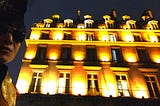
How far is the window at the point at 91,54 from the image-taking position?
20419mm

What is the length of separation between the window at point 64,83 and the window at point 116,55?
4.83 m

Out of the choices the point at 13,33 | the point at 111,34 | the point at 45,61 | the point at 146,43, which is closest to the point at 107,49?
the point at 111,34

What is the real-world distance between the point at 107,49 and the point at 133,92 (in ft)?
17.9

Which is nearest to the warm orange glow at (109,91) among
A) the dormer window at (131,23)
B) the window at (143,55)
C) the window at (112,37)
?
the window at (143,55)

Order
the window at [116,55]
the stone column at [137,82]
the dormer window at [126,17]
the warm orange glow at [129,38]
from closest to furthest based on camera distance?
the stone column at [137,82] → the window at [116,55] → the warm orange glow at [129,38] → the dormer window at [126,17]

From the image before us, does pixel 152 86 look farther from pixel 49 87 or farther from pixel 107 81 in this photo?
pixel 49 87

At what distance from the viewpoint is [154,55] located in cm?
2105

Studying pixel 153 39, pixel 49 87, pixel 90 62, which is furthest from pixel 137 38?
pixel 49 87

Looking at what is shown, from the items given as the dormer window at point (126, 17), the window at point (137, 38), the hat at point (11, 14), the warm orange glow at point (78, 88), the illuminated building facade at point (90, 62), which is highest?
the dormer window at point (126, 17)

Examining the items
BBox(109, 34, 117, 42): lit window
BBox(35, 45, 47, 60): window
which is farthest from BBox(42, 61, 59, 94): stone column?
BBox(109, 34, 117, 42): lit window

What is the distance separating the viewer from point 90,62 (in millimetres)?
19656

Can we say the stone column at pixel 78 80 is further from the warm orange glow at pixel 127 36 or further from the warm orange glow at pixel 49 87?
the warm orange glow at pixel 127 36

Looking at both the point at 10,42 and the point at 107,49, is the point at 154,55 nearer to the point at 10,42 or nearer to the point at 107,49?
the point at 107,49

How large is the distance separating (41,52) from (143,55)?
32.8ft
